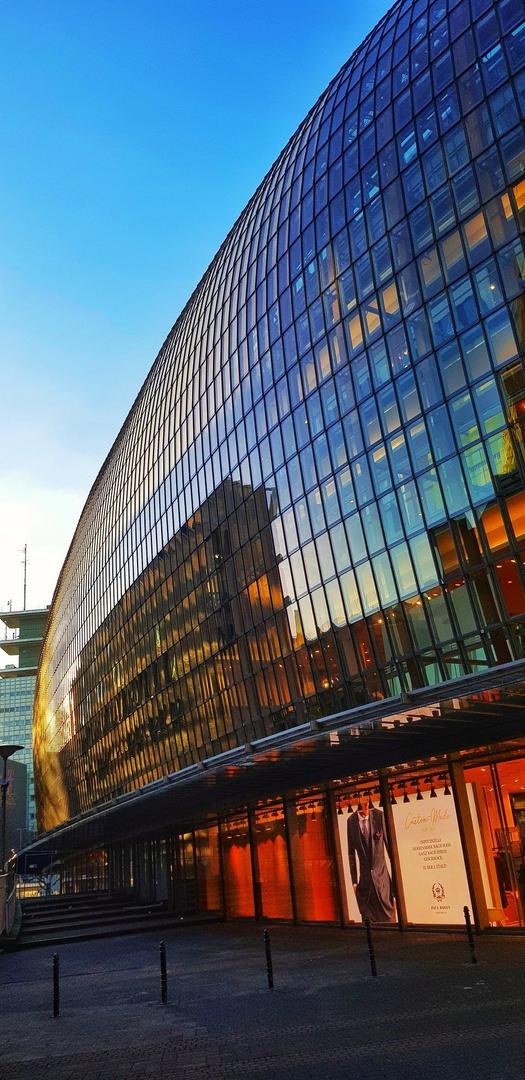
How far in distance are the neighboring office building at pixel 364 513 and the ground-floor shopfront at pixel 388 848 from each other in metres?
0.09

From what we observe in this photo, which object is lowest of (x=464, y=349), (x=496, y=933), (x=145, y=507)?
(x=496, y=933)

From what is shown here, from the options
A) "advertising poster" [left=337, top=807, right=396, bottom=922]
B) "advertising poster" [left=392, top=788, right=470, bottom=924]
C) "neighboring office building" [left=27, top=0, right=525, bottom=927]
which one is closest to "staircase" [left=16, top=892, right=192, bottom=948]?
"neighboring office building" [left=27, top=0, right=525, bottom=927]

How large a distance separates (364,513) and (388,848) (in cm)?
1078

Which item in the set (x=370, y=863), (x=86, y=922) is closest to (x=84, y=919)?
(x=86, y=922)

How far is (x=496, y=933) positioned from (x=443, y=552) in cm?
1030

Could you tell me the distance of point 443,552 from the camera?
956 inches

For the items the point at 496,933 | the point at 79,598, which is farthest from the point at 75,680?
the point at 496,933

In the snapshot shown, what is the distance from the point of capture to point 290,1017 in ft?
40.8

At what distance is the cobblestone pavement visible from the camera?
9594 millimetres

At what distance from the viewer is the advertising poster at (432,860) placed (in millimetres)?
21828

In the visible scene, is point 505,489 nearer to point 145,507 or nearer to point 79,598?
point 145,507

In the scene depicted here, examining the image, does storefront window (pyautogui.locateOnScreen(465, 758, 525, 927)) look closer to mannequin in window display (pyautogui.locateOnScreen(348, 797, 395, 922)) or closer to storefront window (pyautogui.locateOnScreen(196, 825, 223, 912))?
mannequin in window display (pyautogui.locateOnScreen(348, 797, 395, 922))

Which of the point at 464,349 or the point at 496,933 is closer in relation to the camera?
the point at 496,933

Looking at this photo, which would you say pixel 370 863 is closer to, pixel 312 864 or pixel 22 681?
pixel 312 864
